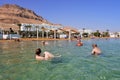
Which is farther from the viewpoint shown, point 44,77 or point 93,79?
point 44,77

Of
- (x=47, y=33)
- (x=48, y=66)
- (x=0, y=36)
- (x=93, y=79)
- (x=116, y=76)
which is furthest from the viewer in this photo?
(x=47, y=33)

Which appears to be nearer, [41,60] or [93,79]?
[93,79]

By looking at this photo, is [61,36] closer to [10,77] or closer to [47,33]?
[47,33]

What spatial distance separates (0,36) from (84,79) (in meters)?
77.7

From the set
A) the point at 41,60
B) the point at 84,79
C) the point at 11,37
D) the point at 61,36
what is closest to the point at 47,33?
the point at 61,36

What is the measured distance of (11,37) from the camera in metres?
87.1

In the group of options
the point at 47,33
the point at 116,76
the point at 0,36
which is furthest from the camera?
the point at 47,33

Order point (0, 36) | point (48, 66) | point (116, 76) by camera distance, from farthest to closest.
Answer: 1. point (0, 36)
2. point (48, 66)
3. point (116, 76)

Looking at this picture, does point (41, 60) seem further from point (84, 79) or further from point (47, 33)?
point (47, 33)

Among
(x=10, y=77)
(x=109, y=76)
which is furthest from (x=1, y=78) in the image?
(x=109, y=76)

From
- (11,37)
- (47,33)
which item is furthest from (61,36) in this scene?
(11,37)

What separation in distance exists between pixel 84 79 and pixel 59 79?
1.19m

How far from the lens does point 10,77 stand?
12.1 meters

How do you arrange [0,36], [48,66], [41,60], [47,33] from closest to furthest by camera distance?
[48,66] → [41,60] → [0,36] → [47,33]
